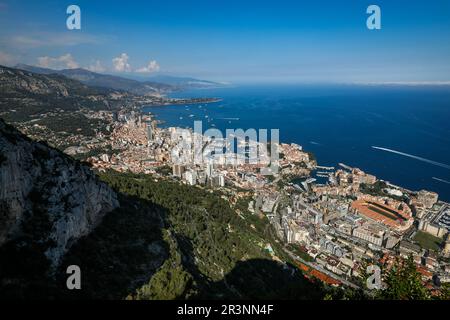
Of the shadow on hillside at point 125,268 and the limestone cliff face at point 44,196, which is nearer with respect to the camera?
the shadow on hillside at point 125,268

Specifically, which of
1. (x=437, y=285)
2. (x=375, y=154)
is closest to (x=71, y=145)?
(x=437, y=285)

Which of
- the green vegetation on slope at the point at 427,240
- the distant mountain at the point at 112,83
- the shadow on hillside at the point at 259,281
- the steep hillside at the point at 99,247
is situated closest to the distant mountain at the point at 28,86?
the distant mountain at the point at 112,83

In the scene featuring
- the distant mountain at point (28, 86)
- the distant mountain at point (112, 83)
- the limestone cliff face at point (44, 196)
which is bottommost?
the limestone cliff face at point (44, 196)

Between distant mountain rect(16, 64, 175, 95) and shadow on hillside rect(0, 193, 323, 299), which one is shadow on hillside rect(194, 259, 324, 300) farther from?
distant mountain rect(16, 64, 175, 95)

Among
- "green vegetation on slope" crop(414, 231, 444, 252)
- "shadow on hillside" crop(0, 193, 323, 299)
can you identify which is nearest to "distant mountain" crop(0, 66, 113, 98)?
"shadow on hillside" crop(0, 193, 323, 299)

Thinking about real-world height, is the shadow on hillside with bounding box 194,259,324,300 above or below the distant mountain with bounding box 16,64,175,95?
below

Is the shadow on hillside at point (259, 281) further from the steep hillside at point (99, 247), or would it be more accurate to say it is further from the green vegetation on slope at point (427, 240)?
the green vegetation on slope at point (427, 240)

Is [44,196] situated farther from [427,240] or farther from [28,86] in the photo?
[28,86]

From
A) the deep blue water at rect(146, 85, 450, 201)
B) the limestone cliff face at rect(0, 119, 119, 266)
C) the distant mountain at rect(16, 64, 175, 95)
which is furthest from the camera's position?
the distant mountain at rect(16, 64, 175, 95)
